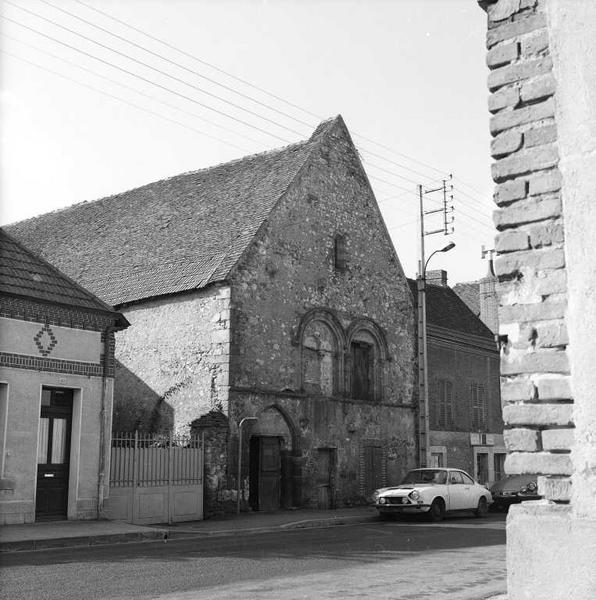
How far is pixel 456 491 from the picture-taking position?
22078 mm

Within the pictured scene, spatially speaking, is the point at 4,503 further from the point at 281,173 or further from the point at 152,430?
the point at 281,173

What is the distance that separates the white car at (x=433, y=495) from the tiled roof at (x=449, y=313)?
9.51 m

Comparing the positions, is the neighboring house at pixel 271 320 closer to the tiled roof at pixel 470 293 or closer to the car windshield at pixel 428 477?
the car windshield at pixel 428 477

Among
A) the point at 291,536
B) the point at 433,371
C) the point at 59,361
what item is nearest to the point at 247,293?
the point at 59,361

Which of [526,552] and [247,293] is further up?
[247,293]

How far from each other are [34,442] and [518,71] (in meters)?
14.4

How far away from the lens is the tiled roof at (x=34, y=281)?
55.2ft

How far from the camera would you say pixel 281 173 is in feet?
85.1

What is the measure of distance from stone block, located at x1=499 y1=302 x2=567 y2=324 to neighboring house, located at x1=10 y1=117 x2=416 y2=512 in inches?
666

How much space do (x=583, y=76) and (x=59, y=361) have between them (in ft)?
48.7

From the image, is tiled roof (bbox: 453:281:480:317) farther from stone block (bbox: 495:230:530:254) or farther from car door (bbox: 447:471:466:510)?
stone block (bbox: 495:230:530:254)

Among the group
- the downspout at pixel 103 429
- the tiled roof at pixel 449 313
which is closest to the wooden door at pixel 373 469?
the tiled roof at pixel 449 313

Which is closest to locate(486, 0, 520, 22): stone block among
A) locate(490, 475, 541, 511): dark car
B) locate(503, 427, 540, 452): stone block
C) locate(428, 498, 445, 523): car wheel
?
locate(503, 427, 540, 452): stone block

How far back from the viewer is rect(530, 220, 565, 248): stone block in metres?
4.36
